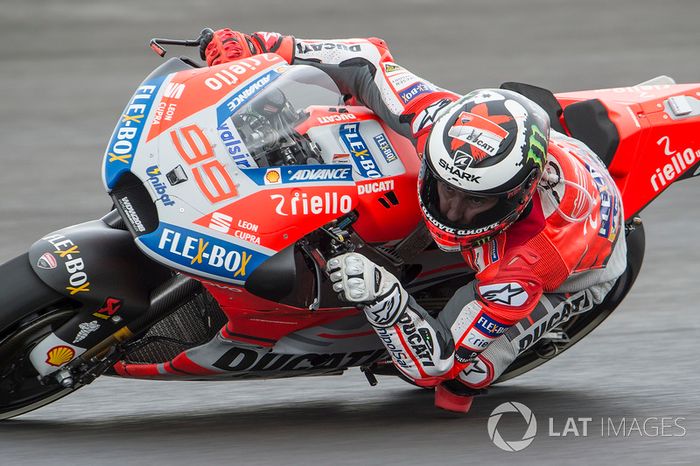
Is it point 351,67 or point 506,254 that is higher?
point 351,67

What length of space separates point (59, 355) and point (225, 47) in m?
1.33

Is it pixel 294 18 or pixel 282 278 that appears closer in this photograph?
pixel 282 278

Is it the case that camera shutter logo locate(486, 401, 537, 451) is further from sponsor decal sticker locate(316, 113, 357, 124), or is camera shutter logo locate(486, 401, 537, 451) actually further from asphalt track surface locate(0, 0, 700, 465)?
sponsor decal sticker locate(316, 113, 357, 124)

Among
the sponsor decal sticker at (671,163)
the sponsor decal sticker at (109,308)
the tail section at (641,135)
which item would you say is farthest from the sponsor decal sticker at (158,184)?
the sponsor decal sticker at (671,163)

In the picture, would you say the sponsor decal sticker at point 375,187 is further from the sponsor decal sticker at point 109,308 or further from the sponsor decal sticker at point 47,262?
the sponsor decal sticker at point 47,262

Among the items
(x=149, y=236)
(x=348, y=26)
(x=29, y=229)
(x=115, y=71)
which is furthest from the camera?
(x=348, y=26)

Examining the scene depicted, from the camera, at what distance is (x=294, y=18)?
14.7 meters

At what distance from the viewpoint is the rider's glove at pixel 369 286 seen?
4352 mm

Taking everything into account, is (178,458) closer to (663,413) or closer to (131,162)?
(131,162)

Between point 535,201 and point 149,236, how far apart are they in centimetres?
Answer: 144

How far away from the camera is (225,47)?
487cm

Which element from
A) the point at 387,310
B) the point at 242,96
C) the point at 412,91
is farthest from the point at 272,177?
the point at 412,91

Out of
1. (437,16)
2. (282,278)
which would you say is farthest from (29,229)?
(437,16)

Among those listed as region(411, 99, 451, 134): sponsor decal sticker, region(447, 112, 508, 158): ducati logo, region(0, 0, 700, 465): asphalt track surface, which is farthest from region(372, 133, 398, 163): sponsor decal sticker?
region(0, 0, 700, 465): asphalt track surface
